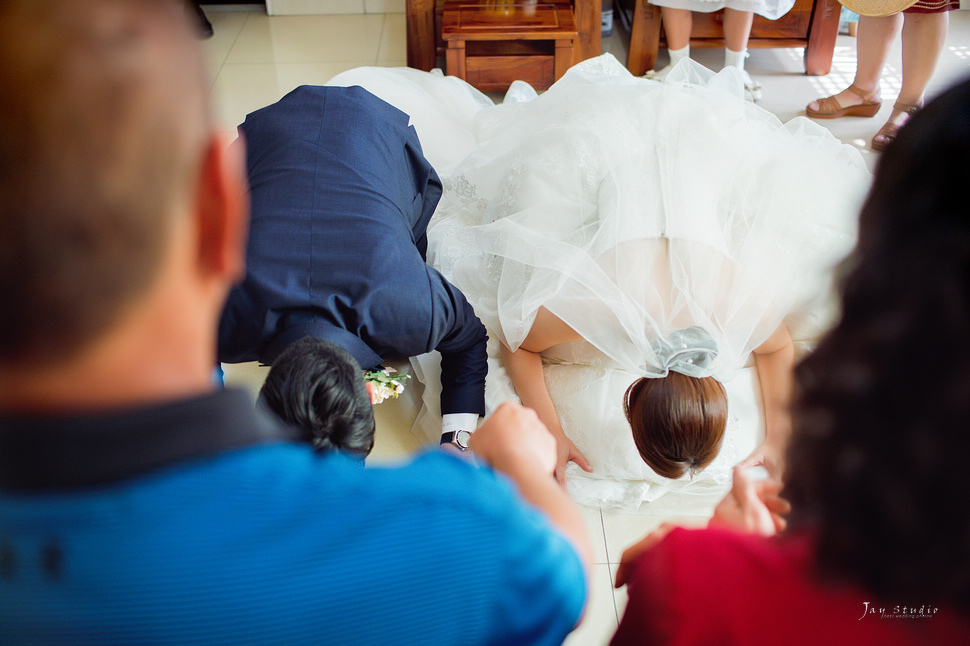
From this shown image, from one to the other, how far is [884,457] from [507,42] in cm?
279

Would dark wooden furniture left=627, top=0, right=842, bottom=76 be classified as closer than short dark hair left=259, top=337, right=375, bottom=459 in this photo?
No

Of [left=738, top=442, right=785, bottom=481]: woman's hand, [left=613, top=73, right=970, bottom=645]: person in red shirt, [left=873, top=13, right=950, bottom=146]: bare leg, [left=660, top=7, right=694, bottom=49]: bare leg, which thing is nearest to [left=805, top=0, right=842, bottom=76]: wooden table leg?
[left=873, top=13, right=950, bottom=146]: bare leg

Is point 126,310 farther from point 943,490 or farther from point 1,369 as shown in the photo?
point 943,490

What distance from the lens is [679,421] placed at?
1.28m

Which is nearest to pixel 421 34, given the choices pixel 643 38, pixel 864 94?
pixel 643 38

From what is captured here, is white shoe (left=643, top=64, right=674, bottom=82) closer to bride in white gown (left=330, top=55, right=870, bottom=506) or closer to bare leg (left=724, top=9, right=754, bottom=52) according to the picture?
bare leg (left=724, top=9, right=754, bottom=52)

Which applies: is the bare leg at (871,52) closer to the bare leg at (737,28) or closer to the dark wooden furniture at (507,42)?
the bare leg at (737,28)

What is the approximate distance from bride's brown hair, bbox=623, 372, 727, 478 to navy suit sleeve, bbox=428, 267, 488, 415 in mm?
400

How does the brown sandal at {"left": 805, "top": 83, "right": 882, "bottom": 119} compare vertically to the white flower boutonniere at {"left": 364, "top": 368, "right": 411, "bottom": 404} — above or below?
above

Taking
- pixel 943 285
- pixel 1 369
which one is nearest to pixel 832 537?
pixel 943 285

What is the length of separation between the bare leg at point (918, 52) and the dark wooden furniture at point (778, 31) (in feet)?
1.55

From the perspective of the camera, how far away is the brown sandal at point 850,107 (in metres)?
2.80

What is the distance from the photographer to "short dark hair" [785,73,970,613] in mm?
403

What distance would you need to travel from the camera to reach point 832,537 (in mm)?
479
